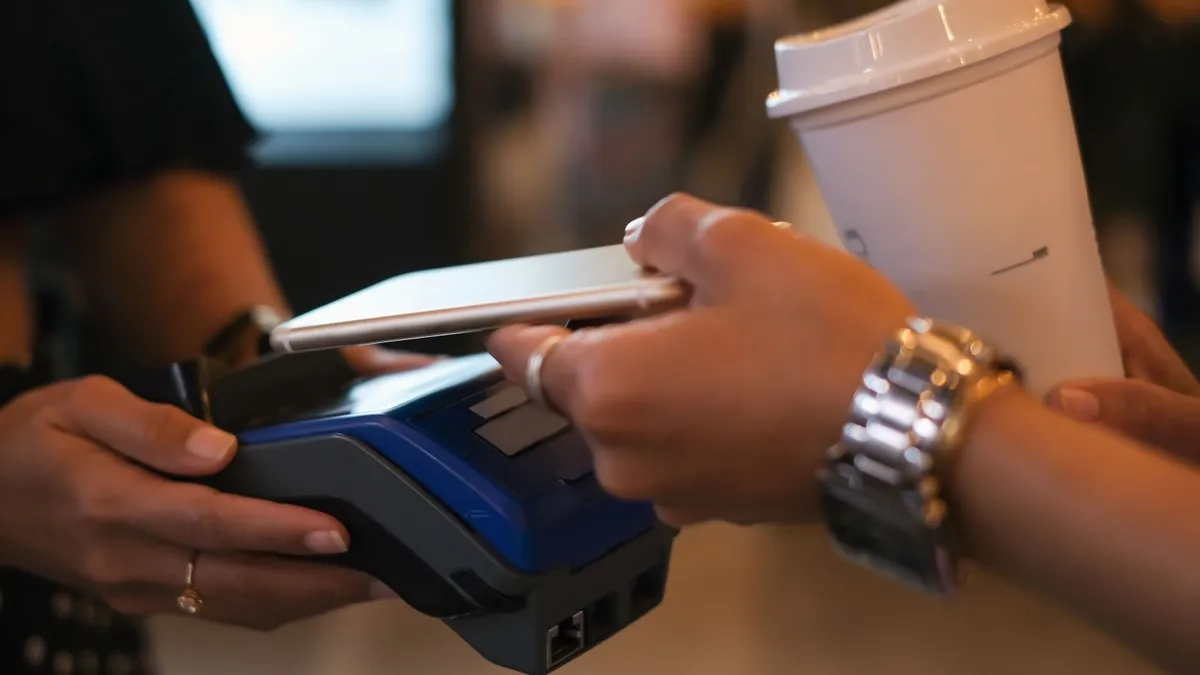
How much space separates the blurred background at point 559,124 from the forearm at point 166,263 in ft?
2.39

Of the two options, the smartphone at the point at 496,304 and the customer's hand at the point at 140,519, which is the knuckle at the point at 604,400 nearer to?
the smartphone at the point at 496,304

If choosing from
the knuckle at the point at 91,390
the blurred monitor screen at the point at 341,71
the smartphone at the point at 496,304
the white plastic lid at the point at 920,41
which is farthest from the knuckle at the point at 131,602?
the blurred monitor screen at the point at 341,71

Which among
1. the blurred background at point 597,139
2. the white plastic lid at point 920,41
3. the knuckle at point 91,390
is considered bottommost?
the blurred background at point 597,139

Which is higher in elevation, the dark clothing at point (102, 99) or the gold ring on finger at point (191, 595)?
the dark clothing at point (102, 99)

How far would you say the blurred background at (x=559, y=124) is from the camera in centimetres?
142

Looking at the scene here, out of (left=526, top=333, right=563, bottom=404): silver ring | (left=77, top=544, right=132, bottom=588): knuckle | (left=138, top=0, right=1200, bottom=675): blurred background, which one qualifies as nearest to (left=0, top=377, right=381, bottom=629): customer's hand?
(left=77, top=544, right=132, bottom=588): knuckle

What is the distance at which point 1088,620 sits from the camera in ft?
1.09

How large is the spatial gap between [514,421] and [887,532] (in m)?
0.17

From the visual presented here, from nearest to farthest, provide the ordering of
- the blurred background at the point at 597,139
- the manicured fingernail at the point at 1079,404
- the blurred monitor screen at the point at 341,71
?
the manicured fingernail at the point at 1079,404 < the blurred background at the point at 597,139 < the blurred monitor screen at the point at 341,71

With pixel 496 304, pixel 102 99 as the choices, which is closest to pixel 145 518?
pixel 496 304

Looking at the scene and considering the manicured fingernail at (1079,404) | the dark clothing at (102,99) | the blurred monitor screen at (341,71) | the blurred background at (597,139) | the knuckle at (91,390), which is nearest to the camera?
the manicured fingernail at (1079,404)

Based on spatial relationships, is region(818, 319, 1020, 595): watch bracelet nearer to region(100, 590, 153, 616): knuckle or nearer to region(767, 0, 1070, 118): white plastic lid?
region(767, 0, 1070, 118): white plastic lid

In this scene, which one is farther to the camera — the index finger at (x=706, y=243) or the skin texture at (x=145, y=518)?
the skin texture at (x=145, y=518)

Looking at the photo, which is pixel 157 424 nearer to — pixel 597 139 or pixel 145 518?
pixel 145 518
